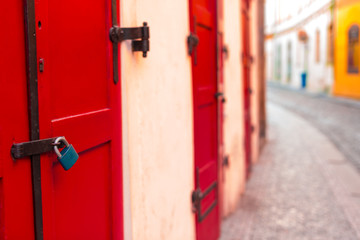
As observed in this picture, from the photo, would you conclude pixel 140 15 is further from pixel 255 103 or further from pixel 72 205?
pixel 255 103

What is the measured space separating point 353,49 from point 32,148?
19491mm

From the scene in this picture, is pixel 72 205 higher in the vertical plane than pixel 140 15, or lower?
lower

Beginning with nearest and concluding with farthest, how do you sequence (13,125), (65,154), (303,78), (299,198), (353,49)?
(13,125)
(65,154)
(299,198)
(353,49)
(303,78)

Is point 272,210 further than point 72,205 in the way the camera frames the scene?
Yes

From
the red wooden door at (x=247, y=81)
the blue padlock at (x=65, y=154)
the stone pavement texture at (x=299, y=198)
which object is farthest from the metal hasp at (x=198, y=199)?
the red wooden door at (x=247, y=81)

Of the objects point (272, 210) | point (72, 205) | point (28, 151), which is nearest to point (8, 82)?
point (28, 151)

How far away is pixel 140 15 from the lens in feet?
7.95

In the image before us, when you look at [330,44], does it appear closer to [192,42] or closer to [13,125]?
[192,42]

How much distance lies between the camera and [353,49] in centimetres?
1927

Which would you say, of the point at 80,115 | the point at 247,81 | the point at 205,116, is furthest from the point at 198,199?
the point at 247,81

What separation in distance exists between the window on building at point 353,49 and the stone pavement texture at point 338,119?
146 centimetres

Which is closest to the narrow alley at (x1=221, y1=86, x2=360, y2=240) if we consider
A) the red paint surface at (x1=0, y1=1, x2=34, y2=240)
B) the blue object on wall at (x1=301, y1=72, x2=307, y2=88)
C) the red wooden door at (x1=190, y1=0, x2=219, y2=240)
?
the red wooden door at (x1=190, y1=0, x2=219, y2=240)

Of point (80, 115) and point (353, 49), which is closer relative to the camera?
point (80, 115)

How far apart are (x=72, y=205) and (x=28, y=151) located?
39 cm
